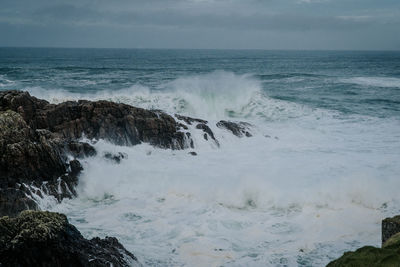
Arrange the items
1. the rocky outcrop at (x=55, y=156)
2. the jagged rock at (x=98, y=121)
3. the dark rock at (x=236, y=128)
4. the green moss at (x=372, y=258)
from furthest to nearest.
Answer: the dark rock at (x=236, y=128) < the jagged rock at (x=98, y=121) < the rocky outcrop at (x=55, y=156) < the green moss at (x=372, y=258)

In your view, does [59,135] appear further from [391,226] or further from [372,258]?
[372,258]

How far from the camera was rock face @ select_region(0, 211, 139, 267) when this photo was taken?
6121 mm

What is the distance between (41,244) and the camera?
6301 mm

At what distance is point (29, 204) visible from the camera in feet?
37.2

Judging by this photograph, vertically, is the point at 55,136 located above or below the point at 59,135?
above

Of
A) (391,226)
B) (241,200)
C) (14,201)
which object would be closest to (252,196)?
(241,200)

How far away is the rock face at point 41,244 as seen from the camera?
6.12m

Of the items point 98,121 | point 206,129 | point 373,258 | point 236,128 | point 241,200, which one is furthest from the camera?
point 236,128

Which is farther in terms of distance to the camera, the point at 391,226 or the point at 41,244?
the point at 391,226

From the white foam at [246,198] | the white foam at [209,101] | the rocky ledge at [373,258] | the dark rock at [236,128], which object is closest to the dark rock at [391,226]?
the white foam at [246,198]

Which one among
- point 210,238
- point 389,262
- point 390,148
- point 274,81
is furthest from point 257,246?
point 274,81

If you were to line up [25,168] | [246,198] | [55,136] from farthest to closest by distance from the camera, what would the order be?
[55,136] < [246,198] < [25,168]

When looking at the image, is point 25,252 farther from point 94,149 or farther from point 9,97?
point 9,97

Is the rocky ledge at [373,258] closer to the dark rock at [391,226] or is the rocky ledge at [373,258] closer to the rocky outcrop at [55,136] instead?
the dark rock at [391,226]
